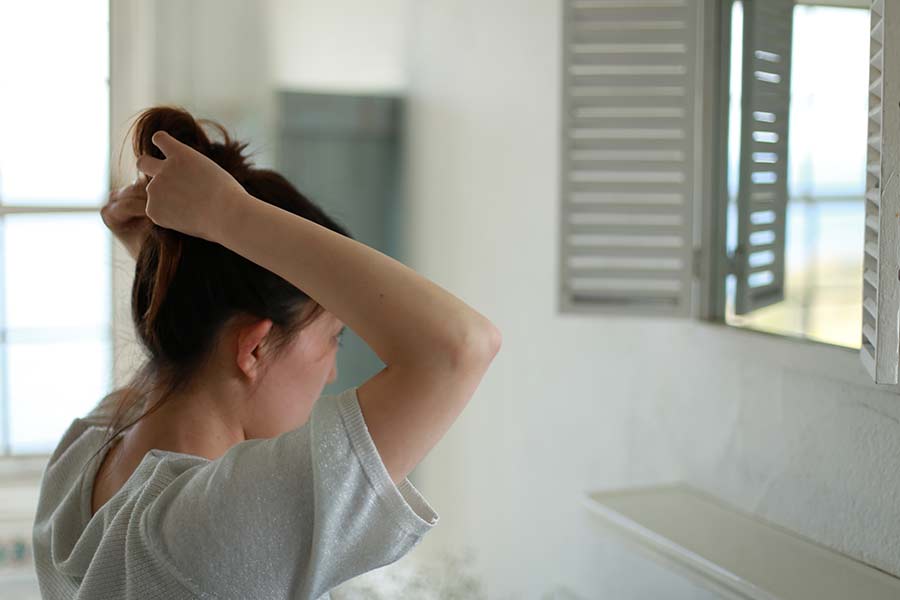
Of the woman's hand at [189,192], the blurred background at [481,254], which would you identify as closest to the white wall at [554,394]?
the blurred background at [481,254]

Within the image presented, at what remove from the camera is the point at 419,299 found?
0.76 m

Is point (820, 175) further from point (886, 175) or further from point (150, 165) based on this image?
point (150, 165)

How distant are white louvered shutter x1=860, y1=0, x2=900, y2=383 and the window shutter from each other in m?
0.54

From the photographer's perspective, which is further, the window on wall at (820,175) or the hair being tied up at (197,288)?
the window on wall at (820,175)

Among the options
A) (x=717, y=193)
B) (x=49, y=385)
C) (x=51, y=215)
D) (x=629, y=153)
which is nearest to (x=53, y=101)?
(x=51, y=215)

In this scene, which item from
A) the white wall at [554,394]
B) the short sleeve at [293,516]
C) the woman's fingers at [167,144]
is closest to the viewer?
the short sleeve at [293,516]

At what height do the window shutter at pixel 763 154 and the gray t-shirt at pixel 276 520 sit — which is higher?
the window shutter at pixel 763 154

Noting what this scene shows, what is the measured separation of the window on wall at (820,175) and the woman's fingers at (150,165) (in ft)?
3.36

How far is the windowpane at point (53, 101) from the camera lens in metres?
2.68

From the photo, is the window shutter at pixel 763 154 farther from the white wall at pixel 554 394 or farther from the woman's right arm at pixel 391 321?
the woman's right arm at pixel 391 321

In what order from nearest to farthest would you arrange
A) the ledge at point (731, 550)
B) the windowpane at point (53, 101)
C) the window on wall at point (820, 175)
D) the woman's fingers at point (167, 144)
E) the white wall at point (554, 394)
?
the woman's fingers at point (167, 144) < the ledge at point (731, 550) < the white wall at point (554, 394) < the window on wall at point (820, 175) < the windowpane at point (53, 101)

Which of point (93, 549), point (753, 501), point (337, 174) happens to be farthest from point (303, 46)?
point (93, 549)

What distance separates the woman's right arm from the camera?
74cm

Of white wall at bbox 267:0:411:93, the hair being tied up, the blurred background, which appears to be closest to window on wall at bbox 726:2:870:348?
the blurred background
